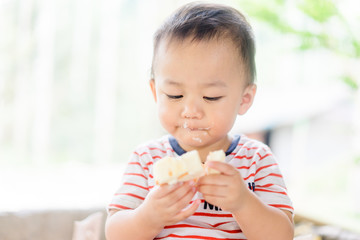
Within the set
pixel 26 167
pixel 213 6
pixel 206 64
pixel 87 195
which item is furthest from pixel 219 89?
pixel 26 167

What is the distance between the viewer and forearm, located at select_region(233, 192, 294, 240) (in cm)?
93

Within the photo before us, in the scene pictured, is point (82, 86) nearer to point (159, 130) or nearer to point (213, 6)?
point (159, 130)

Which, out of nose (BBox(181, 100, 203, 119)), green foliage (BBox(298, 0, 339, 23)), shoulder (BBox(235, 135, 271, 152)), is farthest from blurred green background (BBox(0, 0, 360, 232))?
nose (BBox(181, 100, 203, 119))

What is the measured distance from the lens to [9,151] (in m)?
2.44

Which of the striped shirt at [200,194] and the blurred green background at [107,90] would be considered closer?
the striped shirt at [200,194]

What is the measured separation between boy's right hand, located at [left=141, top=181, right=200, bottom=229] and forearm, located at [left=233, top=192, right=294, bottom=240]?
0.11m

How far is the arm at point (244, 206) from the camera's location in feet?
2.83

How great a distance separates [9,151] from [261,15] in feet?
4.67

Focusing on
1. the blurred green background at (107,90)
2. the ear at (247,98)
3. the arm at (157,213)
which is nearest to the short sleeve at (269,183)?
the ear at (247,98)

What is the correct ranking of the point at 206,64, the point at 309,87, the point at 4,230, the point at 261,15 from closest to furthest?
the point at 206,64 → the point at 4,230 → the point at 261,15 → the point at 309,87

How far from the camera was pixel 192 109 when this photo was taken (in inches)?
37.4

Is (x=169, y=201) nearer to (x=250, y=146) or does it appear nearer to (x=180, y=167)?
(x=180, y=167)

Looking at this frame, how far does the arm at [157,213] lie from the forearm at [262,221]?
0.11m

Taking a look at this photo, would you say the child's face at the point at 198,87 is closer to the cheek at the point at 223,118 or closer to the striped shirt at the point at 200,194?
the cheek at the point at 223,118
